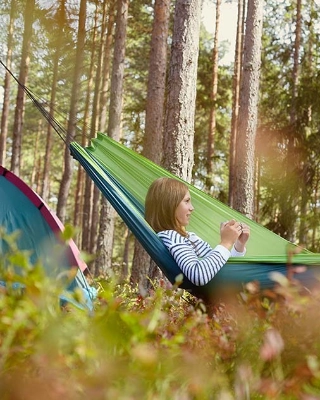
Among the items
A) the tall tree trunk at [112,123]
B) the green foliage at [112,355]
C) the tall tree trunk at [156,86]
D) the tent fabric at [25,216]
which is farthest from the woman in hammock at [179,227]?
the tall tree trunk at [112,123]

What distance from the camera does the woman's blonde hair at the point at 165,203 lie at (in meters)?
2.74

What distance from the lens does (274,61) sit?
13.8 metres

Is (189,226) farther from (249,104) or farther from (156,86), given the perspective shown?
(156,86)

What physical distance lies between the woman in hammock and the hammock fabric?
0.05 meters

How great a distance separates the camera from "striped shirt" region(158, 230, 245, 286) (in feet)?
7.91

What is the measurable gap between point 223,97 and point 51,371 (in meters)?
13.8

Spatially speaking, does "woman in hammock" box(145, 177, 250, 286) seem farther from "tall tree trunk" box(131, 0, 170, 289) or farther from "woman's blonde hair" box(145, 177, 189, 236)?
"tall tree trunk" box(131, 0, 170, 289)

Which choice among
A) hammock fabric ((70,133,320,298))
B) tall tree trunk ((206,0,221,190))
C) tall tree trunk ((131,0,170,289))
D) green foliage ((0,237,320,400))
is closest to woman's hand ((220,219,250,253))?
hammock fabric ((70,133,320,298))

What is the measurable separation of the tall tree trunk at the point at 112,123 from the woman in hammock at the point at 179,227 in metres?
5.88

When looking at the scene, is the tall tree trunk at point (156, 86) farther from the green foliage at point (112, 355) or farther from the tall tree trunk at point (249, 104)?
the green foliage at point (112, 355)

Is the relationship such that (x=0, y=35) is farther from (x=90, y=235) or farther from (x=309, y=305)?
(x=309, y=305)

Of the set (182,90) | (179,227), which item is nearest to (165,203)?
(179,227)

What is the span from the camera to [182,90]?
5.01 meters

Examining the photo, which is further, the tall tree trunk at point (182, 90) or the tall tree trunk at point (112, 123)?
the tall tree trunk at point (112, 123)
